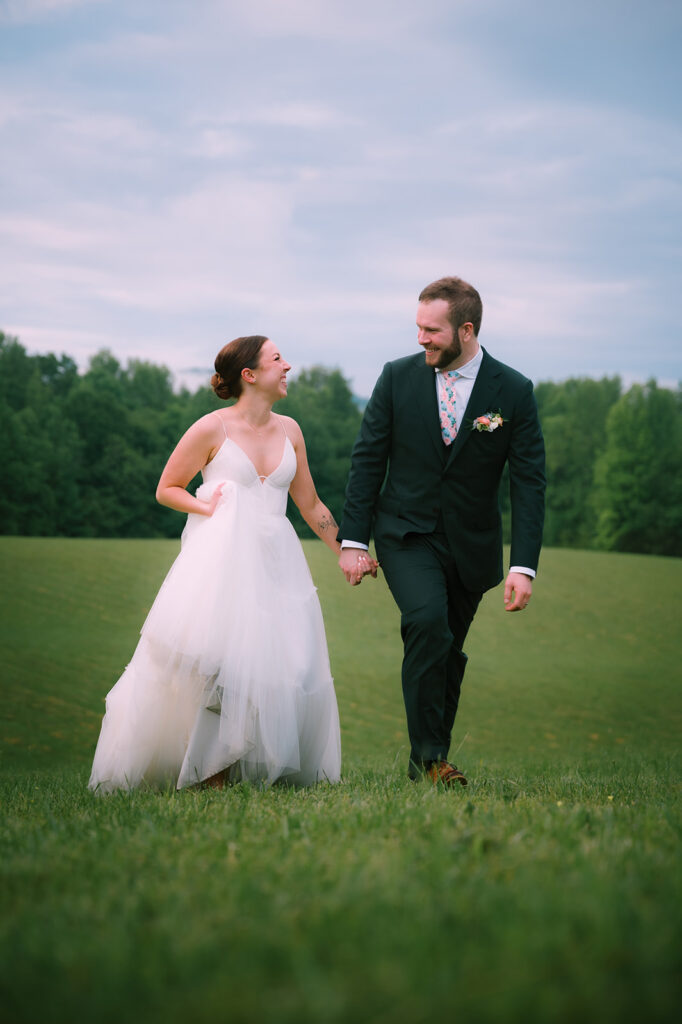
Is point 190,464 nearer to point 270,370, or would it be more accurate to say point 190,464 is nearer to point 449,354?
point 270,370

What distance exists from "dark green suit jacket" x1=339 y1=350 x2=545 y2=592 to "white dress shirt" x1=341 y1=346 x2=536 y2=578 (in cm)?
4

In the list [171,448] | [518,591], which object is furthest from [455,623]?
[171,448]

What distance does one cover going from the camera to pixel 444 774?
528 cm

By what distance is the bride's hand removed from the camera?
6.00 meters

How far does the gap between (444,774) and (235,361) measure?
285 cm

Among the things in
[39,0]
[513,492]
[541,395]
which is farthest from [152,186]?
[513,492]

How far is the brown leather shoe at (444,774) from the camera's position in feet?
A: 17.1

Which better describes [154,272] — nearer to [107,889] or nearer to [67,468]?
[67,468]

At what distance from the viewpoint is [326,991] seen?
191 cm

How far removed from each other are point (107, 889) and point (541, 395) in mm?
86671

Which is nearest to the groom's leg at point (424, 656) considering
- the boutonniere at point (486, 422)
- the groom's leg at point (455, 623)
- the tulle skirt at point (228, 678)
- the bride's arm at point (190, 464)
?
the groom's leg at point (455, 623)

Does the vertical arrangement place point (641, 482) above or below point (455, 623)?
above

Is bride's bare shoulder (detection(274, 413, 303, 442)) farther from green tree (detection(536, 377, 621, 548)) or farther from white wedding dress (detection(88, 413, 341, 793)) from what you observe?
green tree (detection(536, 377, 621, 548))

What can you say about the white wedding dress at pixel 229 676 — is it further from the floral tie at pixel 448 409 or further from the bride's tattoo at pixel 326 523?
the floral tie at pixel 448 409
